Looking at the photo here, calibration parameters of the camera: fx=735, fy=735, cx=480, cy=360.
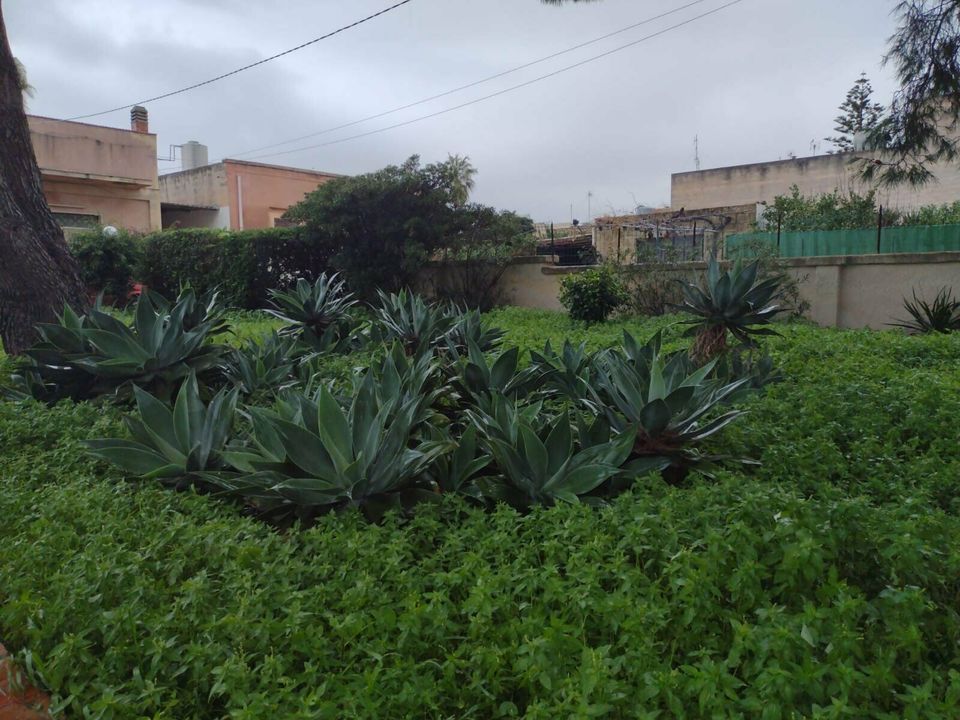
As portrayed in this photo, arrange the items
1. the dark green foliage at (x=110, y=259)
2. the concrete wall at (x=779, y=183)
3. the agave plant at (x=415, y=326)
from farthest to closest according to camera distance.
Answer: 1. the concrete wall at (x=779, y=183)
2. the dark green foliage at (x=110, y=259)
3. the agave plant at (x=415, y=326)

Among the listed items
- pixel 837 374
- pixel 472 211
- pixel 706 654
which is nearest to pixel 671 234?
pixel 472 211

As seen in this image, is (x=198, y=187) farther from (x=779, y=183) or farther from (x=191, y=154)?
(x=779, y=183)

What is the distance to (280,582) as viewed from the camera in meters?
2.43

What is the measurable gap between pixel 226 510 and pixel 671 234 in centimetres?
1723

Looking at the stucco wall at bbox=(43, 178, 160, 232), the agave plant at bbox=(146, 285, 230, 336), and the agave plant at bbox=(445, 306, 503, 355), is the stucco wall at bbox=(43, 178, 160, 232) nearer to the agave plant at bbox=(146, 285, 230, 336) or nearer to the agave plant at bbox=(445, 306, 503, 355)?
the agave plant at bbox=(146, 285, 230, 336)

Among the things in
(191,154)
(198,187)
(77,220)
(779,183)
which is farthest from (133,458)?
(191,154)

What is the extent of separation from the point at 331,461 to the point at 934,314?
9.19m

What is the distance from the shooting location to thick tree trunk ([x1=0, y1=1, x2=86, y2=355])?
6.28 metres

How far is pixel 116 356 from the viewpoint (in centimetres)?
488

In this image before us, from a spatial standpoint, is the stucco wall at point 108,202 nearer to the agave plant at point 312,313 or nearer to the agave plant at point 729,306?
the agave plant at point 312,313

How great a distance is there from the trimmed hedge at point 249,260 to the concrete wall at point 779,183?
17215 mm

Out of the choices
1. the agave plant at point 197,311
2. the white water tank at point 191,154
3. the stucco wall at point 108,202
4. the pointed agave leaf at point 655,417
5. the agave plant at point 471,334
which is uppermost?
the white water tank at point 191,154

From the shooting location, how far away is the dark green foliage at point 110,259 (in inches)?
711

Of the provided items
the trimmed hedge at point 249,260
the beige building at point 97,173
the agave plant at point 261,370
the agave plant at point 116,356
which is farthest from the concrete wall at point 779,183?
the agave plant at point 116,356
